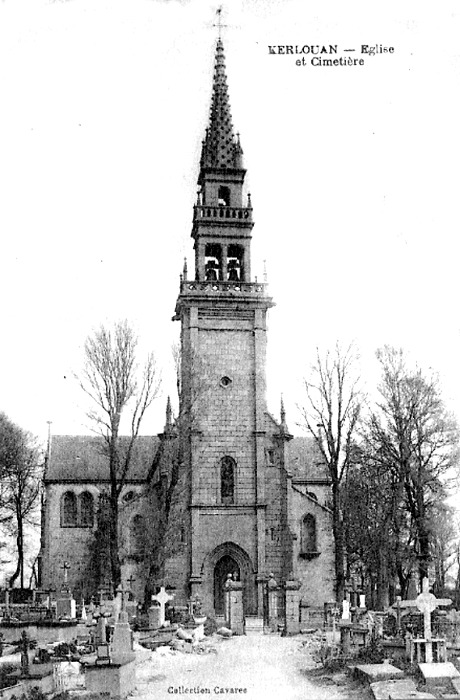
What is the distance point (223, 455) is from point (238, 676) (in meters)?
20.4

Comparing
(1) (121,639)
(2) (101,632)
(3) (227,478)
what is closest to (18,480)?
(3) (227,478)

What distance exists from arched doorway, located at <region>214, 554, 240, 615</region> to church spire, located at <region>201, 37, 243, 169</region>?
1799 cm

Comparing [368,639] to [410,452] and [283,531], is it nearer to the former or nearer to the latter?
[410,452]

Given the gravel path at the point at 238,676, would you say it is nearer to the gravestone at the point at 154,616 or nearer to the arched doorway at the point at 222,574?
the gravestone at the point at 154,616

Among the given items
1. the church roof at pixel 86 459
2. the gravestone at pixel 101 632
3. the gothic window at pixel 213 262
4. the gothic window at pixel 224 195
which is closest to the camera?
the gravestone at pixel 101 632

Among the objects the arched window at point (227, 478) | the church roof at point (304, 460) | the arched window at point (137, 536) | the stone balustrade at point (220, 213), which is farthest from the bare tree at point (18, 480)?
the stone balustrade at point (220, 213)

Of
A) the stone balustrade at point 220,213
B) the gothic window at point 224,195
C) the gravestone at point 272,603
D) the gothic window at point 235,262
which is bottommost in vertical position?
the gravestone at point 272,603

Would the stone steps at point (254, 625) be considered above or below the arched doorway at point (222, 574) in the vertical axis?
below

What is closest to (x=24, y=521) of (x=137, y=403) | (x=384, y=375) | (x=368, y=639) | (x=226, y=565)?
(x=226, y=565)

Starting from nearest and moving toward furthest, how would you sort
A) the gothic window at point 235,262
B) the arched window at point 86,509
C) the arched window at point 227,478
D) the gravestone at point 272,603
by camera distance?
the gravestone at point 272,603, the arched window at point 227,478, the gothic window at point 235,262, the arched window at point 86,509

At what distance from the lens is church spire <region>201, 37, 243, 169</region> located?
127ft

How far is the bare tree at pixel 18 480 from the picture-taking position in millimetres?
50281

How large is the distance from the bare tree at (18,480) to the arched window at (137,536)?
41.3 feet

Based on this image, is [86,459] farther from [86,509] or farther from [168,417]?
[168,417]
